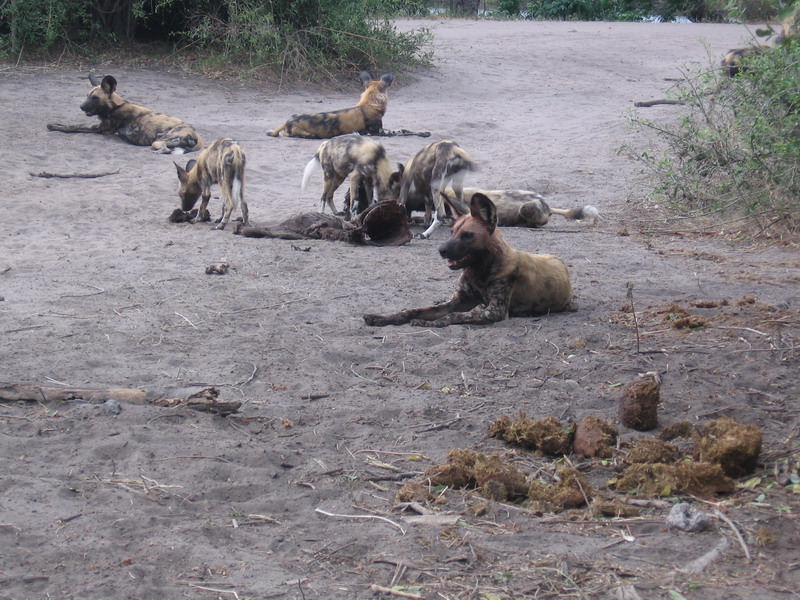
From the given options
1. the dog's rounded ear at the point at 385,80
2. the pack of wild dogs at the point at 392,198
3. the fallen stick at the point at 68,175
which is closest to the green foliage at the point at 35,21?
the pack of wild dogs at the point at 392,198

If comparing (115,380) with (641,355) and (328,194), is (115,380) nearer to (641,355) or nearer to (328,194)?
(641,355)

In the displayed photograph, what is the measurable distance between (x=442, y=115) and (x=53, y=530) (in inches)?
459

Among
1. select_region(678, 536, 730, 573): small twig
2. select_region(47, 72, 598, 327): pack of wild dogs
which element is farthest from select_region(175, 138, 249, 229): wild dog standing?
select_region(678, 536, 730, 573): small twig

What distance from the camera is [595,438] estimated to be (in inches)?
134

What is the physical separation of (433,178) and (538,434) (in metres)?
4.64

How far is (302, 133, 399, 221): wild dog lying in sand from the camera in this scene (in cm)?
799

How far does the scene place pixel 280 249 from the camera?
23.0 ft

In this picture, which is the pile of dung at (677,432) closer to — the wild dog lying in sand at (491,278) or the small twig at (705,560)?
the small twig at (705,560)

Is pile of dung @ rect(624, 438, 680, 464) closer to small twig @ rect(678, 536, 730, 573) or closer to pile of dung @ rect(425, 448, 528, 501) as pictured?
pile of dung @ rect(425, 448, 528, 501)

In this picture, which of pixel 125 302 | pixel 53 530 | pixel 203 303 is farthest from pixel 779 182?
pixel 53 530

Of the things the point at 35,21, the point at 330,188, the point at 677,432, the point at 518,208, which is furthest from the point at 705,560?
the point at 35,21

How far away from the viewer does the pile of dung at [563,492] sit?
9.77ft

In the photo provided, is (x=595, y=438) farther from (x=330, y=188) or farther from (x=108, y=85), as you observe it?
(x=108, y=85)

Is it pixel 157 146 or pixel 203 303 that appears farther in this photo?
pixel 157 146
